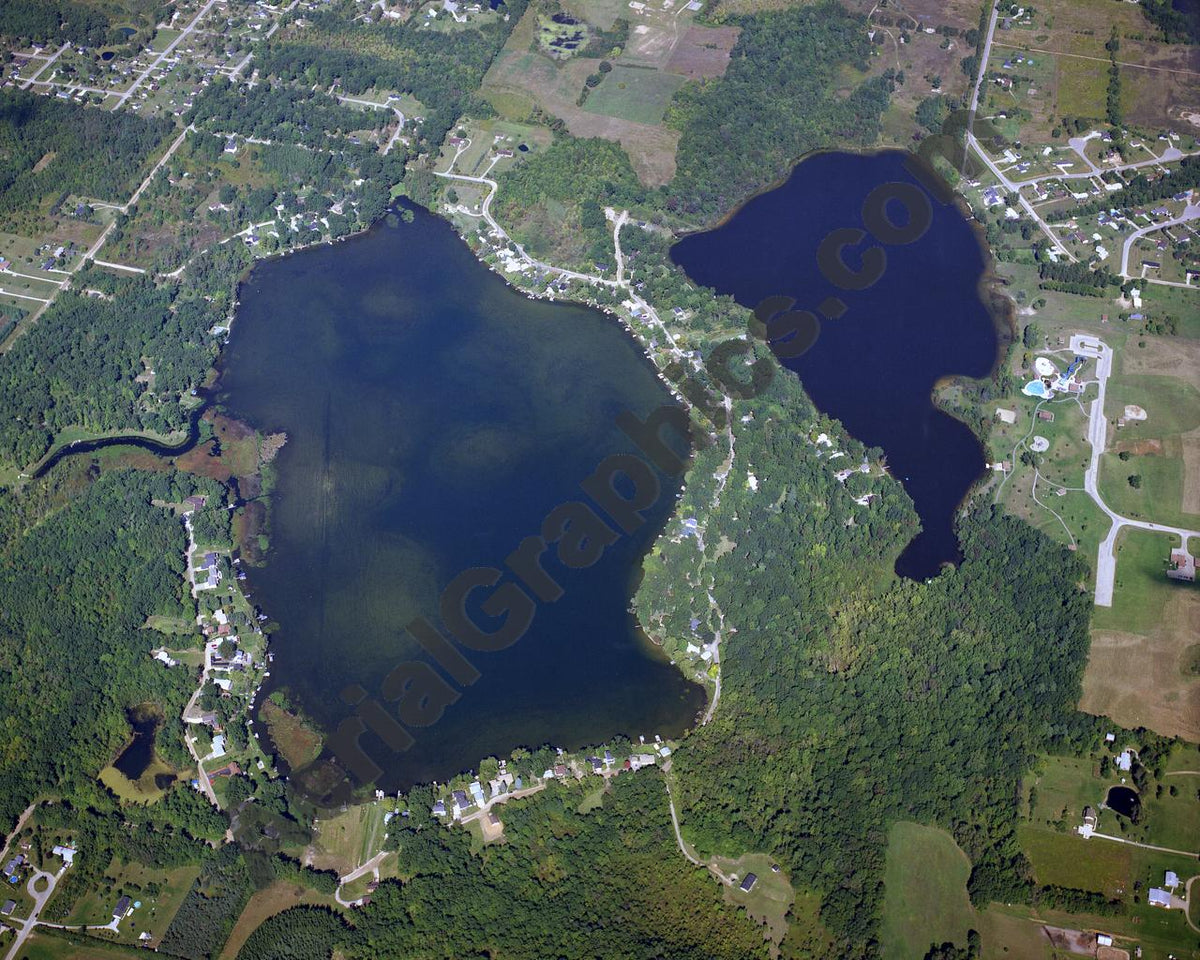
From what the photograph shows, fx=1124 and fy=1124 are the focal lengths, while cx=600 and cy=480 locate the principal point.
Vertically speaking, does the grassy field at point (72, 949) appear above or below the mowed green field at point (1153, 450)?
below

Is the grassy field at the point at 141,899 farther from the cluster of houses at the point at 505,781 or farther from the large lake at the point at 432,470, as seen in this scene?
the cluster of houses at the point at 505,781

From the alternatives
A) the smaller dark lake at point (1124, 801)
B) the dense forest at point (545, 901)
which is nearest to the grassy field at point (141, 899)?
the dense forest at point (545, 901)

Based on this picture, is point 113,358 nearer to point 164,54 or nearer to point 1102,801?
point 164,54

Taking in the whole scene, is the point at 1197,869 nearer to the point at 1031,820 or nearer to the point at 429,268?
the point at 1031,820

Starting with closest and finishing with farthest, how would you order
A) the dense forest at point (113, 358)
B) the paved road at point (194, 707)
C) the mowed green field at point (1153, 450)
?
the paved road at point (194, 707)
the mowed green field at point (1153, 450)
the dense forest at point (113, 358)

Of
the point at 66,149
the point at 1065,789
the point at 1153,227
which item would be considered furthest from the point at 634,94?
the point at 1065,789
